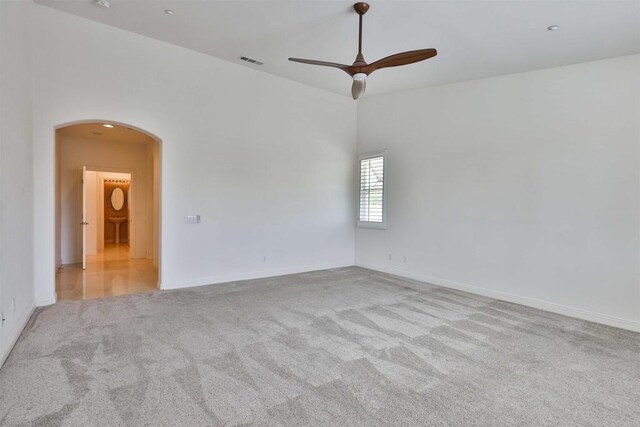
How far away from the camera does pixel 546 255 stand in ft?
15.5

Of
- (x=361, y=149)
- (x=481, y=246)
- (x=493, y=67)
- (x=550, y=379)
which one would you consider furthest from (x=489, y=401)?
(x=361, y=149)

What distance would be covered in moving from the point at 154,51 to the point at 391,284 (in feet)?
17.3

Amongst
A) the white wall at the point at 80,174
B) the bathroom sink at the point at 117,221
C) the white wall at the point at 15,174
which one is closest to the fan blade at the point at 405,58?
the white wall at the point at 15,174

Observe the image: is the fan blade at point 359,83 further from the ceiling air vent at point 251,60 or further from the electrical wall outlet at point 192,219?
the electrical wall outlet at point 192,219

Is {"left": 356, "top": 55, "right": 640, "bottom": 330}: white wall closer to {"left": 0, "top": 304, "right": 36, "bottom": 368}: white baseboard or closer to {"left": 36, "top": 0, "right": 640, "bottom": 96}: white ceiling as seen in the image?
{"left": 36, "top": 0, "right": 640, "bottom": 96}: white ceiling

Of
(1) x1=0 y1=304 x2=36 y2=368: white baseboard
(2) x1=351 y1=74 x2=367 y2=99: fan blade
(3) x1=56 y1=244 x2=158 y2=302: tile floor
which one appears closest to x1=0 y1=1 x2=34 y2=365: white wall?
(1) x1=0 y1=304 x2=36 y2=368: white baseboard

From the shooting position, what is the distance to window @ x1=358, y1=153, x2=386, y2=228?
22.6 feet

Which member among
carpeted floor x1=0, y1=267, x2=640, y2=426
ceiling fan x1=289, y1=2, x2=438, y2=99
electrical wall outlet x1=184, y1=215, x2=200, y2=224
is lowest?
carpeted floor x1=0, y1=267, x2=640, y2=426

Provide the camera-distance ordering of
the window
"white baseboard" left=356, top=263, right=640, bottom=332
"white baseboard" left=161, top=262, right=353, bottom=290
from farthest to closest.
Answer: the window < "white baseboard" left=161, top=262, right=353, bottom=290 < "white baseboard" left=356, top=263, right=640, bottom=332

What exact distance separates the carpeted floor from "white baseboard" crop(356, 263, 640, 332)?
0.68 ft

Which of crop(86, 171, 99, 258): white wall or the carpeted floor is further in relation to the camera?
crop(86, 171, 99, 258): white wall

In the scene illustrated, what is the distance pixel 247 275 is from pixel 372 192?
10.1 feet

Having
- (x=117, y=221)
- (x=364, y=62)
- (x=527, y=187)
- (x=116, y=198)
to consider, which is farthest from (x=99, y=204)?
(x=527, y=187)

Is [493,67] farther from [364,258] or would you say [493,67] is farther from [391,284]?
[364,258]
